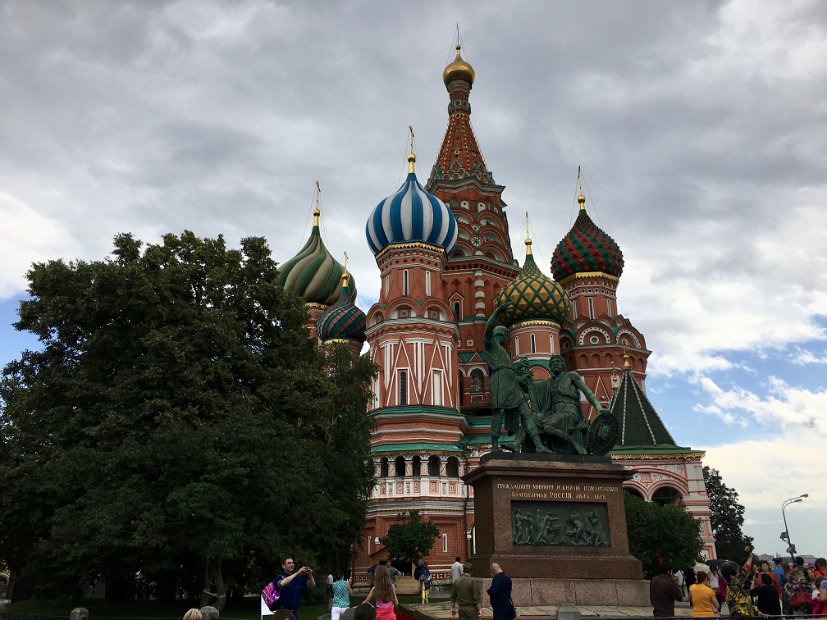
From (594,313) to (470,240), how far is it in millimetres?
10060

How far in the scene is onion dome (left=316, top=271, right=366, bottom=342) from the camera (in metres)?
48.6

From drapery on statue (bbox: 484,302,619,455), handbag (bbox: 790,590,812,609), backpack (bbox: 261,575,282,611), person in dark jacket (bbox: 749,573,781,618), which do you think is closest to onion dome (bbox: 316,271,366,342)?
drapery on statue (bbox: 484,302,619,455)

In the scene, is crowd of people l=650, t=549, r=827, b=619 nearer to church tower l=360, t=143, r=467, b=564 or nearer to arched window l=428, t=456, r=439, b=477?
church tower l=360, t=143, r=467, b=564

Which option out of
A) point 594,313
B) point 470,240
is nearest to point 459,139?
point 470,240

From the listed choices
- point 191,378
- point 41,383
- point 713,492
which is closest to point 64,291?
point 41,383

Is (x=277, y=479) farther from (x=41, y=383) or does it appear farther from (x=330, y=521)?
(x=41, y=383)

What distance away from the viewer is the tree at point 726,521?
169 feet

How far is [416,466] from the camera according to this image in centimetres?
3781

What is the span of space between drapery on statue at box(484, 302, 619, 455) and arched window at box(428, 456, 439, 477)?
69.8ft

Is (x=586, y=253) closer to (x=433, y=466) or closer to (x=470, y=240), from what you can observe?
(x=470, y=240)

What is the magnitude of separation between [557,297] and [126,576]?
29424 millimetres

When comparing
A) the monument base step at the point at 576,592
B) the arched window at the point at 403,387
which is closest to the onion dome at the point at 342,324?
the arched window at the point at 403,387

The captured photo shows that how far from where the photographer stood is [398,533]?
105ft

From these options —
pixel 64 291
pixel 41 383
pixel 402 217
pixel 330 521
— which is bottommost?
pixel 330 521
